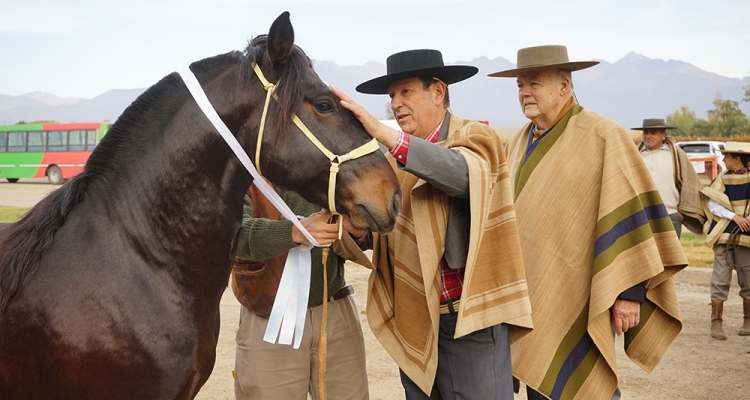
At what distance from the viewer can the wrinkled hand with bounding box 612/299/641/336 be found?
10.5 feet

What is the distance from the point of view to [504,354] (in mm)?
2682

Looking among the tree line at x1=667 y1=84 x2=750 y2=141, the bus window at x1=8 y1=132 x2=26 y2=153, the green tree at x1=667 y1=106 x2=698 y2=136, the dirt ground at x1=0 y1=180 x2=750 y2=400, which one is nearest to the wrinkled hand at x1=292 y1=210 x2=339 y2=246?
the dirt ground at x1=0 y1=180 x2=750 y2=400

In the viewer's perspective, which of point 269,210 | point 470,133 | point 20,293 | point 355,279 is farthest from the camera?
point 355,279

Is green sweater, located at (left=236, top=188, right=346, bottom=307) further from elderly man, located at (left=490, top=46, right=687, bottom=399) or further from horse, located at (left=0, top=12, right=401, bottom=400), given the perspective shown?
elderly man, located at (left=490, top=46, right=687, bottom=399)

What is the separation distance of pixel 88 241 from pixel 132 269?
194 mm

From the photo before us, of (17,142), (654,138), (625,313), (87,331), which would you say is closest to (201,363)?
(87,331)

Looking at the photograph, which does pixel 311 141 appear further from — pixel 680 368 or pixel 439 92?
pixel 680 368

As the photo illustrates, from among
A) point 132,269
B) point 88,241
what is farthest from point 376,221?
point 88,241

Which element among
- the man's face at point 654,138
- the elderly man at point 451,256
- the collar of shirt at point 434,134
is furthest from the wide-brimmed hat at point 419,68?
the man's face at point 654,138

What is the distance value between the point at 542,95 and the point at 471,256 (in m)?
1.54

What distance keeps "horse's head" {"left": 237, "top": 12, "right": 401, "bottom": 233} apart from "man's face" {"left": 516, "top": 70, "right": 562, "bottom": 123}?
1.62 meters

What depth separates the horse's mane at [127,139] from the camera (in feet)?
7.09

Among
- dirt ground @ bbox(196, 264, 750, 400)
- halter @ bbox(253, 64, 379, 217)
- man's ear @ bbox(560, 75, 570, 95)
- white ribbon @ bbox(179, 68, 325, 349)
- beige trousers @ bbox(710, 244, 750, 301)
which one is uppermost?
man's ear @ bbox(560, 75, 570, 95)

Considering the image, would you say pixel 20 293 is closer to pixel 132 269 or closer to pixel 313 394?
pixel 132 269
